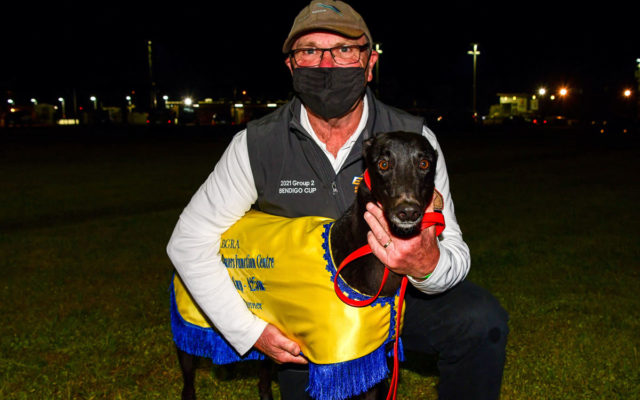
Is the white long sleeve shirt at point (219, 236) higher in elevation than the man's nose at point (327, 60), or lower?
lower

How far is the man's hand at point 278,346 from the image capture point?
2863mm

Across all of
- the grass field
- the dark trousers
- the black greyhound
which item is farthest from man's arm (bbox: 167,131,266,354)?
the grass field

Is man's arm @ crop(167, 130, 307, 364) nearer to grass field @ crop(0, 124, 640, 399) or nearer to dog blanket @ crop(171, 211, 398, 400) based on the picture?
dog blanket @ crop(171, 211, 398, 400)

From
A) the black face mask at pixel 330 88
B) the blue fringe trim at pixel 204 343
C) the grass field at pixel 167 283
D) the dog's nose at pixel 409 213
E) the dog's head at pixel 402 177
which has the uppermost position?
the black face mask at pixel 330 88

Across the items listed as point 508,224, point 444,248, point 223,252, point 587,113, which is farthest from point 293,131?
point 587,113

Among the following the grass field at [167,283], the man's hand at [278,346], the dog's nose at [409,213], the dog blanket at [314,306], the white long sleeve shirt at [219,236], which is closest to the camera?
the dog's nose at [409,213]

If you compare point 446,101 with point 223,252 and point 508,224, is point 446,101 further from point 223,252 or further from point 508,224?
point 223,252

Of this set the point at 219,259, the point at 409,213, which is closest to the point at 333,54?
the point at 219,259

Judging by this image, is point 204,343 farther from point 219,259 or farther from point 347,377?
point 347,377

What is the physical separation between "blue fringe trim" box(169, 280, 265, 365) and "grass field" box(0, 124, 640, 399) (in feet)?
2.91

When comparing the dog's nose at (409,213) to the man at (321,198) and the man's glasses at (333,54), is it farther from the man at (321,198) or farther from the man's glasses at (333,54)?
the man's glasses at (333,54)

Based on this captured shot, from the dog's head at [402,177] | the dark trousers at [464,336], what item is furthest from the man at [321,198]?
the dog's head at [402,177]

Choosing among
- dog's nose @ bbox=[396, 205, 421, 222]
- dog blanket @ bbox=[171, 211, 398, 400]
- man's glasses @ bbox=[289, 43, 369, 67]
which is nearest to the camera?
dog's nose @ bbox=[396, 205, 421, 222]

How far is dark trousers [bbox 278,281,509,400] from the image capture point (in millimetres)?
2703
